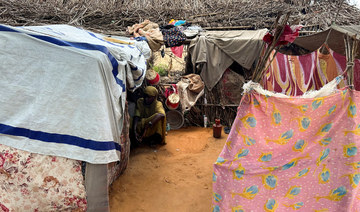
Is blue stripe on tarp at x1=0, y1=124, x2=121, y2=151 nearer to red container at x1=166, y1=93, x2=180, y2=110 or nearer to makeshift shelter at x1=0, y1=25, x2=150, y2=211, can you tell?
makeshift shelter at x1=0, y1=25, x2=150, y2=211

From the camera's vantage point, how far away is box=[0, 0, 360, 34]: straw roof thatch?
5.77 m

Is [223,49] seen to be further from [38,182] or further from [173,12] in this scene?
[38,182]

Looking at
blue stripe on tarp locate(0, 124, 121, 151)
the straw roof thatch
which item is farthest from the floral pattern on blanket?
the straw roof thatch

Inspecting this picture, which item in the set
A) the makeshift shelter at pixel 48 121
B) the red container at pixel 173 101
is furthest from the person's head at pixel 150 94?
the makeshift shelter at pixel 48 121

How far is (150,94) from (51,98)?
221 centimetres

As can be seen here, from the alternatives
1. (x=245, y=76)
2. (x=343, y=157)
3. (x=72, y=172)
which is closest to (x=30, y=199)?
(x=72, y=172)

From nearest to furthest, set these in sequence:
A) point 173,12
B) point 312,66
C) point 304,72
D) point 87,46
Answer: point 87,46 → point 312,66 → point 304,72 → point 173,12

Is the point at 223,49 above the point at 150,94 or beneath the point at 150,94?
above

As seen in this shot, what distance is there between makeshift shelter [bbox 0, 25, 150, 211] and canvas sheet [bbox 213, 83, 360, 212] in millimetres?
1288

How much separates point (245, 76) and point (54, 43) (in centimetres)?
453

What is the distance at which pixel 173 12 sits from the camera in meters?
6.85

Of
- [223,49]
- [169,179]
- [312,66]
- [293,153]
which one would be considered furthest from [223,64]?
[293,153]

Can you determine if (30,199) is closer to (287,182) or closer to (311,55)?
(287,182)

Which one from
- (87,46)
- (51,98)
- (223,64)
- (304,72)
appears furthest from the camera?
(223,64)
